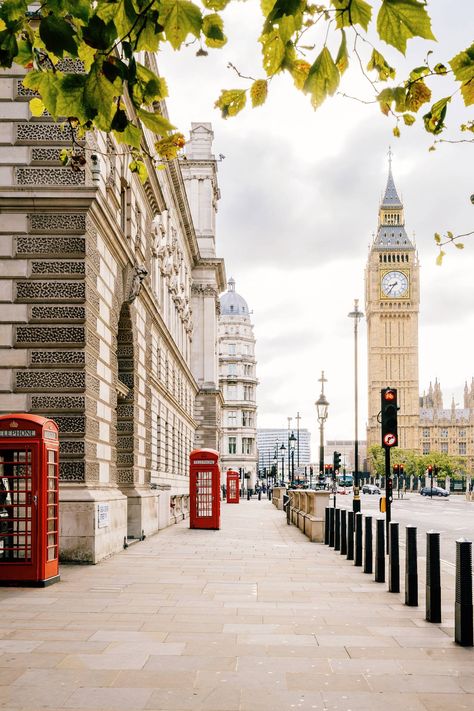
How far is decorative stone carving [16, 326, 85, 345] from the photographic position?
16.0 metres

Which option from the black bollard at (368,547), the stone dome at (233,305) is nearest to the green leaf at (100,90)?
the black bollard at (368,547)

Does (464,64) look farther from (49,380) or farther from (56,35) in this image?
(49,380)

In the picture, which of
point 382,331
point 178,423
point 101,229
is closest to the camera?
point 101,229

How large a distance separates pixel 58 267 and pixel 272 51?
11487 millimetres

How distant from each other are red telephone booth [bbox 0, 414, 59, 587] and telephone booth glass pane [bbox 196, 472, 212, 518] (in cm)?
1382

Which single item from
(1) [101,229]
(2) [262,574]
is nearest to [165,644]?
(2) [262,574]

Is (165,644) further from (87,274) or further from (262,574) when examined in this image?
(87,274)

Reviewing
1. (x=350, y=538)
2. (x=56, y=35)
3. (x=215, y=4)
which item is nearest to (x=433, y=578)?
(x=215, y=4)

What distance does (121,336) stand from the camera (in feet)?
74.3

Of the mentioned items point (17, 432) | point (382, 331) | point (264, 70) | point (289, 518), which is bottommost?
point (289, 518)

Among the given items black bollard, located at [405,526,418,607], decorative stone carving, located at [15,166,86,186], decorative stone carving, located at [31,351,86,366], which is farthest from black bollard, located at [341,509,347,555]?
decorative stone carving, located at [15,166,86,186]

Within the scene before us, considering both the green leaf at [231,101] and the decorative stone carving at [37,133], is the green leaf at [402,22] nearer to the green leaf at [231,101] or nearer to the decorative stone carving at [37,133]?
the green leaf at [231,101]

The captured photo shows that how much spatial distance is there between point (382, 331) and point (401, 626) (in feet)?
581

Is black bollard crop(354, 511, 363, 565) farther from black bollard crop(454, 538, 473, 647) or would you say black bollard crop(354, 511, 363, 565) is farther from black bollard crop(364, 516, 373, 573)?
black bollard crop(454, 538, 473, 647)
